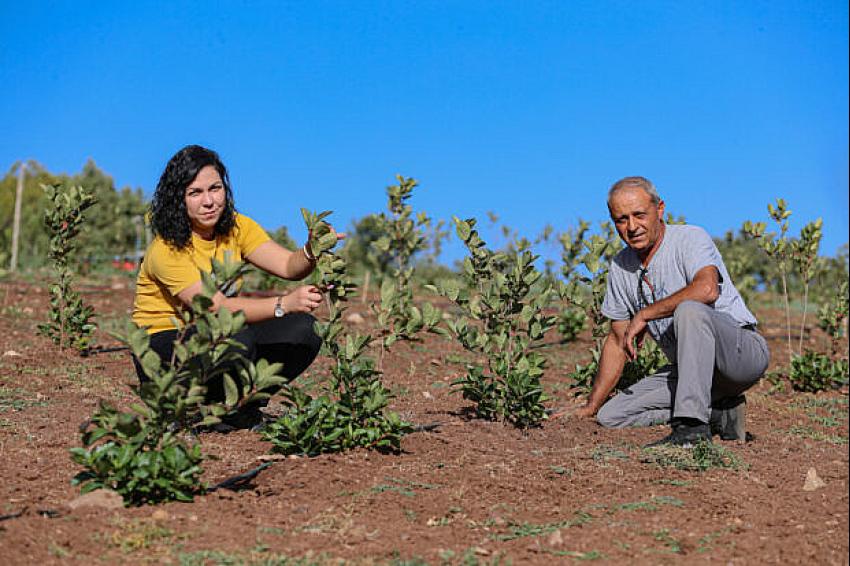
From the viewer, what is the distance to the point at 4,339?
7.68m

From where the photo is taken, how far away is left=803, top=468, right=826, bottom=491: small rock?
11.8 feet

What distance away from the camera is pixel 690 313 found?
13.6 ft

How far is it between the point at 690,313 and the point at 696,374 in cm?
29

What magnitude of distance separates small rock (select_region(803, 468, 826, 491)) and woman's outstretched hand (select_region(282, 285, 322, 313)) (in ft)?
7.13

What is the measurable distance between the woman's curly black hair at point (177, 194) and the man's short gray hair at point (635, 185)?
6.46ft

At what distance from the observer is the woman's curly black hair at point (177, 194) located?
4.09 metres

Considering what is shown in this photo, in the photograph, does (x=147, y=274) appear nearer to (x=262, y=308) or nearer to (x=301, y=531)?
(x=262, y=308)

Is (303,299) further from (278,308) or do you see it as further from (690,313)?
(690,313)

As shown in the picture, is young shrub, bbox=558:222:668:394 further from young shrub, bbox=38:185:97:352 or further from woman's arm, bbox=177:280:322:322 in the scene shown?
young shrub, bbox=38:185:97:352

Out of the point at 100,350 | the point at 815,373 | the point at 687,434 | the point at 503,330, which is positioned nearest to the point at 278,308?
the point at 503,330

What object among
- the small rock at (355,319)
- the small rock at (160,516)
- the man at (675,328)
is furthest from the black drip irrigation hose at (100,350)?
the small rock at (160,516)

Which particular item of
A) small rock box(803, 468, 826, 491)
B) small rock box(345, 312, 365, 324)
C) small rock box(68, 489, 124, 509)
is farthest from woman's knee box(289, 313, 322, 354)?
small rock box(345, 312, 365, 324)

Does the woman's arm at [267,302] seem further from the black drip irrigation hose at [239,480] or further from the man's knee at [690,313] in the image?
the man's knee at [690,313]

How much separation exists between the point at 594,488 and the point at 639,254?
155cm
